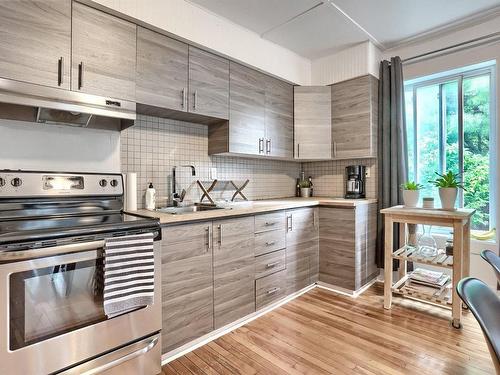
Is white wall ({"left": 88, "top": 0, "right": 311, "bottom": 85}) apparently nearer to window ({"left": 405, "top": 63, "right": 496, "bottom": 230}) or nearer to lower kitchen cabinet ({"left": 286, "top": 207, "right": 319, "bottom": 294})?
window ({"left": 405, "top": 63, "right": 496, "bottom": 230})

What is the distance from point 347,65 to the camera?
3010mm

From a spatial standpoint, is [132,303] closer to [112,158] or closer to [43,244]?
Result: [43,244]

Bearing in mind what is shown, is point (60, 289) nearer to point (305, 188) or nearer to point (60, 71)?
point (60, 71)

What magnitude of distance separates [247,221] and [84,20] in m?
1.66

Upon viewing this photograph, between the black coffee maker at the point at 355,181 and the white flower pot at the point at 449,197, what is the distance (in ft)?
2.75

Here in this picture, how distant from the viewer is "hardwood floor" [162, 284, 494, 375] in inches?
65.2

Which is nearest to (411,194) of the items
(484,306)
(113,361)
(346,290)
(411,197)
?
(411,197)

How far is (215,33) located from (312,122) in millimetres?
1411

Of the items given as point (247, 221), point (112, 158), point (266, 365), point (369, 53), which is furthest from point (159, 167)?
point (369, 53)

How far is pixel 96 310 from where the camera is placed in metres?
1.39

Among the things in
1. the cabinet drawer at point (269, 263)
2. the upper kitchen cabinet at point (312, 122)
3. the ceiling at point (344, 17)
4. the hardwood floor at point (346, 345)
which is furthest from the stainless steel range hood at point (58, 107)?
the upper kitchen cabinet at point (312, 122)

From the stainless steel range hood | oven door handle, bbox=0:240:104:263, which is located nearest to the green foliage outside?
Answer: the stainless steel range hood

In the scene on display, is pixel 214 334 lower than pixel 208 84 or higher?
lower

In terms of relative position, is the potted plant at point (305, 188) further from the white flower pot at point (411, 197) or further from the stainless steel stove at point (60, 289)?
the stainless steel stove at point (60, 289)
